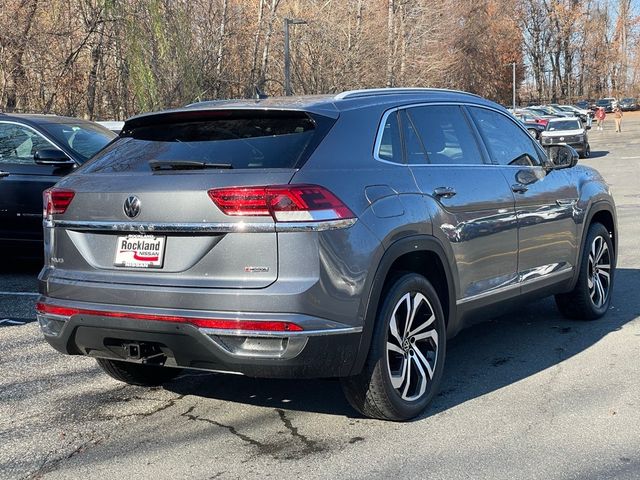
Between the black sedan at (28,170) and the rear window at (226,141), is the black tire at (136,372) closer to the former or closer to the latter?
the rear window at (226,141)

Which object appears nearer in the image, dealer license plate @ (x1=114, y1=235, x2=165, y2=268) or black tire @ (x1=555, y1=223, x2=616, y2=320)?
dealer license plate @ (x1=114, y1=235, x2=165, y2=268)

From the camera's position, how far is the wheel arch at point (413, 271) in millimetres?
4086

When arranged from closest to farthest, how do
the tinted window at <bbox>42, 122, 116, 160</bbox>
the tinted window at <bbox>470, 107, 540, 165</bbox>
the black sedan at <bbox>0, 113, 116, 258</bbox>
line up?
the tinted window at <bbox>470, 107, 540, 165</bbox>, the black sedan at <bbox>0, 113, 116, 258</bbox>, the tinted window at <bbox>42, 122, 116, 160</bbox>

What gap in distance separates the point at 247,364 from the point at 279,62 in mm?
38378

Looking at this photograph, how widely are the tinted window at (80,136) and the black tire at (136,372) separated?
3.84 m

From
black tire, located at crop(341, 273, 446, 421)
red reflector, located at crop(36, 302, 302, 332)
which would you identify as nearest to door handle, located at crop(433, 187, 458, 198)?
black tire, located at crop(341, 273, 446, 421)

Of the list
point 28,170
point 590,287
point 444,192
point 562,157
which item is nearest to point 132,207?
point 444,192

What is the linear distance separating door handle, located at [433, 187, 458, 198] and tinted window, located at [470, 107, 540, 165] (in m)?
0.81

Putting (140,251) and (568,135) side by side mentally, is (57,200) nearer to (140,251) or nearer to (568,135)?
(140,251)

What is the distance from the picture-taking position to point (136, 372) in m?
5.12

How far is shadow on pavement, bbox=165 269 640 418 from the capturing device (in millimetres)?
4906

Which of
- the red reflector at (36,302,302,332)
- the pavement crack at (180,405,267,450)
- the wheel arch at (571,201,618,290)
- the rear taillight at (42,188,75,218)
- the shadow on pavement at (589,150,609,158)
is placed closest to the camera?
the red reflector at (36,302,302,332)

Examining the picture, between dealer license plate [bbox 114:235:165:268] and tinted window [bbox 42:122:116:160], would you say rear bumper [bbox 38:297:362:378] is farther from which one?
tinted window [bbox 42:122:116:160]

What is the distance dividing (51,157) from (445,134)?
14.7 ft
